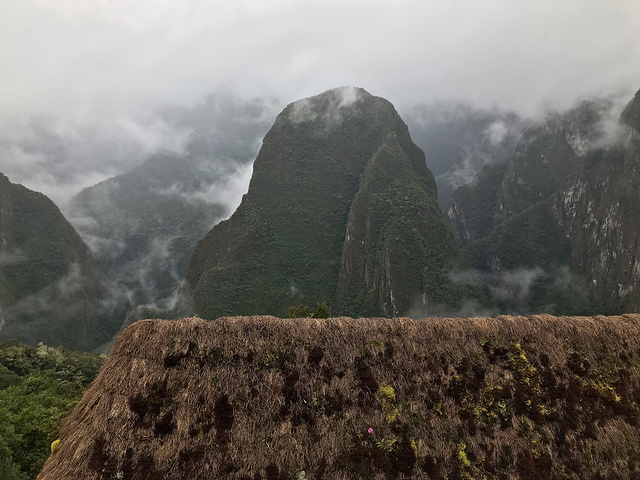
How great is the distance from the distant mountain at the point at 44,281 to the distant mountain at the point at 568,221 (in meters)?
101

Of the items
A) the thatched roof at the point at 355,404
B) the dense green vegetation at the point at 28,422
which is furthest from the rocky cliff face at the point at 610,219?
the dense green vegetation at the point at 28,422

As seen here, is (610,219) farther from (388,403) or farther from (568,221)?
(388,403)

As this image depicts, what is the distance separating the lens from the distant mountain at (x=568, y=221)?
2869 inches

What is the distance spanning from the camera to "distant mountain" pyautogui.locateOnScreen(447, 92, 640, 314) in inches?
2869

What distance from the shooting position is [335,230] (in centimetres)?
8369

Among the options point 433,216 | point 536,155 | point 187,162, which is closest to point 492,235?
point 536,155

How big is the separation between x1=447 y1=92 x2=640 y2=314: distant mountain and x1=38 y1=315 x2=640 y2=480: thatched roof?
7196cm

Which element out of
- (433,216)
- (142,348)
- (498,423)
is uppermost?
(142,348)

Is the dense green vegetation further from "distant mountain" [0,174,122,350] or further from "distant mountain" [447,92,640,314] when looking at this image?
"distant mountain" [447,92,640,314]

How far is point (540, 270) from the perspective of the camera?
303 feet

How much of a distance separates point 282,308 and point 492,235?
8213 cm

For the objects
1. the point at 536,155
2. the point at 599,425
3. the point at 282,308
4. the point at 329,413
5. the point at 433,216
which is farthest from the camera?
the point at 536,155

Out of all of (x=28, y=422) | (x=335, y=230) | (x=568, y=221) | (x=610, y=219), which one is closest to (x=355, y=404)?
(x=28, y=422)

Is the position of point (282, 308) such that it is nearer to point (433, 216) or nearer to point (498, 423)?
point (433, 216)
